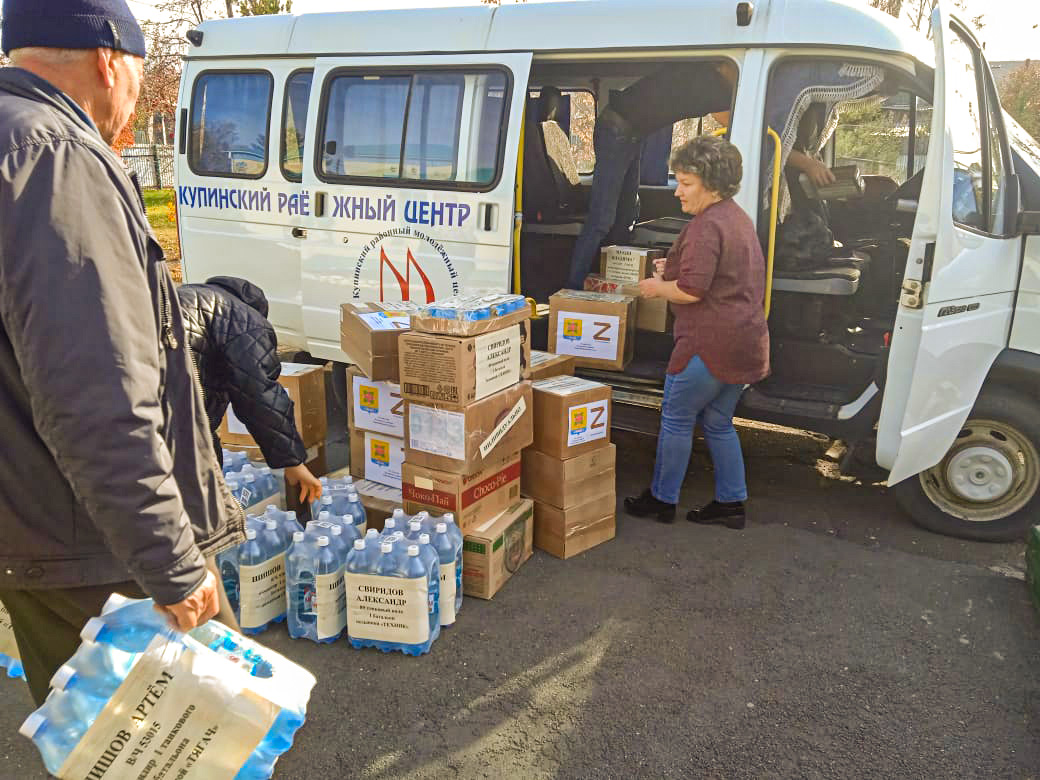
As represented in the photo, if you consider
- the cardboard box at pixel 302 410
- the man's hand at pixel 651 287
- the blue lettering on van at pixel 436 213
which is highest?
the blue lettering on van at pixel 436 213

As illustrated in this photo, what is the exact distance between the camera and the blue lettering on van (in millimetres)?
4828

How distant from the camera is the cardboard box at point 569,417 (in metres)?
3.96

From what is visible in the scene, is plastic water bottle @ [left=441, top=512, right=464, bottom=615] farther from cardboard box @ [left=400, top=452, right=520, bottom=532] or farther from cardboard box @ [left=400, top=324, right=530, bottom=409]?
cardboard box @ [left=400, top=324, right=530, bottom=409]

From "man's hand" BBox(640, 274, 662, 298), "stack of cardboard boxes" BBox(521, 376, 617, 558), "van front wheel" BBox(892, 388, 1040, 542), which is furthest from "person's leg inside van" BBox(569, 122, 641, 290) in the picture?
"van front wheel" BBox(892, 388, 1040, 542)

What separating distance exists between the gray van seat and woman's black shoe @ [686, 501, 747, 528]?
3.79 ft

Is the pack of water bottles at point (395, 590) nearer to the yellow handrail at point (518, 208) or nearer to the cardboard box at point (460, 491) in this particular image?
the cardboard box at point (460, 491)

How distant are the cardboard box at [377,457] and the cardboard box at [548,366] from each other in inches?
29.1

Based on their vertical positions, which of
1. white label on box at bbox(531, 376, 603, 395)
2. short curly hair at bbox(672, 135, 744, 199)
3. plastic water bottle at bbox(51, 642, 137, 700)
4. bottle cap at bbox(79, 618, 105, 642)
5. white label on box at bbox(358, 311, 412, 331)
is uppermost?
short curly hair at bbox(672, 135, 744, 199)

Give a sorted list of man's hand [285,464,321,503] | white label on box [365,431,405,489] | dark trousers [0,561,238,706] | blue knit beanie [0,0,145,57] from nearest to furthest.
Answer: blue knit beanie [0,0,145,57] → dark trousers [0,561,238,706] → man's hand [285,464,321,503] → white label on box [365,431,405,489]

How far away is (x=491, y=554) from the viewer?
3676 millimetres

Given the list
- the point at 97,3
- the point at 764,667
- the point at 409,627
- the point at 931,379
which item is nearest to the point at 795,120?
the point at 931,379

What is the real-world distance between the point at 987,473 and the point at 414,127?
356cm

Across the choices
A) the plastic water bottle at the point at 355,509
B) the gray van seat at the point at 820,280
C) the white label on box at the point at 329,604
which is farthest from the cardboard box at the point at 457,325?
the gray van seat at the point at 820,280

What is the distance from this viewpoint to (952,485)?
4277 mm
